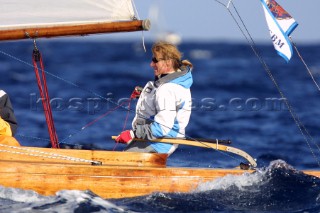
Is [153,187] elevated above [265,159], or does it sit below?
below

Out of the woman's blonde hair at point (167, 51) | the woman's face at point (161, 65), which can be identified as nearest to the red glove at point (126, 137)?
the woman's face at point (161, 65)

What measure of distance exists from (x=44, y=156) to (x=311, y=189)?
8.21 feet

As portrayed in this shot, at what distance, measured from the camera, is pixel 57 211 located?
272 inches

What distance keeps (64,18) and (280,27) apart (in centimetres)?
207

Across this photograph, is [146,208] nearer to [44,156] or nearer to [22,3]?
[44,156]

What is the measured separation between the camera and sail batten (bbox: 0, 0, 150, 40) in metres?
7.50

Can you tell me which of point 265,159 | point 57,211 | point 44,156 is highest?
point 265,159

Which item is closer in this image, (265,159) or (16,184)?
(16,184)

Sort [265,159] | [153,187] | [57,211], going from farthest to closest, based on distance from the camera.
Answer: [265,159], [153,187], [57,211]

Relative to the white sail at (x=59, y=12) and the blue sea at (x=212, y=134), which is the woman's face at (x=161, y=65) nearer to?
the blue sea at (x=212, y=134)

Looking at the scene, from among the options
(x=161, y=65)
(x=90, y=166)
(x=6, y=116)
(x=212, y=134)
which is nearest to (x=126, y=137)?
(x=90, y=166)

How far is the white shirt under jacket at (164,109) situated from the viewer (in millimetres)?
7773

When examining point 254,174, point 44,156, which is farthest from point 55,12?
point 254,174

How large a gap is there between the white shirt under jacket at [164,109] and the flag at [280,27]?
0.91 m
